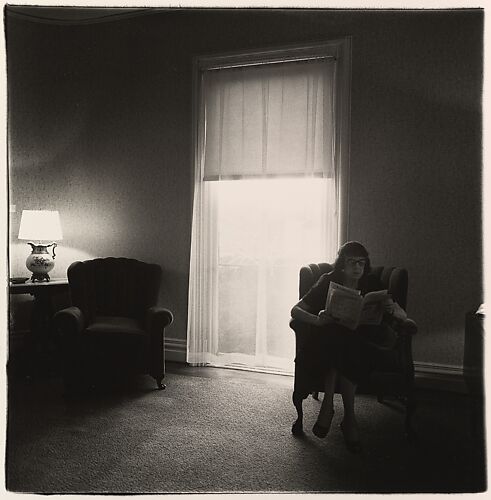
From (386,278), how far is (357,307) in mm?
487

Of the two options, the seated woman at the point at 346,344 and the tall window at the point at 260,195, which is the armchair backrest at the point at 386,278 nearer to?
the seated woman at the point at 346,344

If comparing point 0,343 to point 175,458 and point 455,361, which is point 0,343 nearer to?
point 175,458

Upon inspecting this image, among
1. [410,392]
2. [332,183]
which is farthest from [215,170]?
[410,392]

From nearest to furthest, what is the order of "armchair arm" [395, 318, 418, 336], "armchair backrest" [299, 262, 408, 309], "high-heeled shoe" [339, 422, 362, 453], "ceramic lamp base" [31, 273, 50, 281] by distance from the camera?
"high-heeled shoe" [339, 422, 362, 453], "armchair arm" [395, 318, 418, 336], "armchair backrest" [299, 262, 408, 309], "ceramic lamp base" [31, 273, 50, 281]

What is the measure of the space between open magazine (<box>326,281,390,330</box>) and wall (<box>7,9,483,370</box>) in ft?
3.00

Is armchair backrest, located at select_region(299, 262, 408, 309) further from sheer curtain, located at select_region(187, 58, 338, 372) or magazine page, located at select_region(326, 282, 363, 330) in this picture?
sheer curtain, located at select_region(187, 58, 338, 372)

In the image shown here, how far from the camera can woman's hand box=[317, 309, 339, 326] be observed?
6.60ft

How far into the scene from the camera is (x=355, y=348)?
6.43 feet

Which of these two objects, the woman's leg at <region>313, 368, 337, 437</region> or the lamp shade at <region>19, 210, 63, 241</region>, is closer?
the woman's leg at <region>313, 368, 337, 437</region>

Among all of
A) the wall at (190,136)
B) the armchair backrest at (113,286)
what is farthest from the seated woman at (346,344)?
the armchair backrest at (113,286)

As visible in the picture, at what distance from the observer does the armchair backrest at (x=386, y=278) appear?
2297mm

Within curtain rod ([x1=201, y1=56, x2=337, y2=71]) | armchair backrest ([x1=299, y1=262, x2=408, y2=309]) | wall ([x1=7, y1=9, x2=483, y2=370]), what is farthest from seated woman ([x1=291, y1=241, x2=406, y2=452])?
curtain rod ([x1=201, y1=56, x2=337, y2=71])

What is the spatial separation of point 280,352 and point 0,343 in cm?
205

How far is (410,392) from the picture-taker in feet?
6.70
